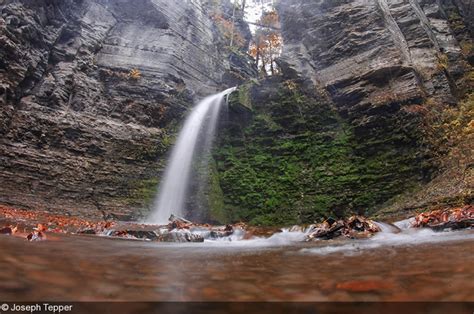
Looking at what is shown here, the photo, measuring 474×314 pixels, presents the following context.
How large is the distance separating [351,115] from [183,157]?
751cm

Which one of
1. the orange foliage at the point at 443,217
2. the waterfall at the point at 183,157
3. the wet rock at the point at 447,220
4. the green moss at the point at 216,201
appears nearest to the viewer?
the wet rock at the point at 447,220

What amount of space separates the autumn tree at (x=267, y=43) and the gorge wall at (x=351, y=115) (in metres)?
13.4

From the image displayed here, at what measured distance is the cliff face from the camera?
1149 centimetres

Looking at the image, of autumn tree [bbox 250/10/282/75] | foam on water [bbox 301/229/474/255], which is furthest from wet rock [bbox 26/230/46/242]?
autumn tree [bbox 250/10/282/75]

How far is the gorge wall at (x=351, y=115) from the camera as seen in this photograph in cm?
1093

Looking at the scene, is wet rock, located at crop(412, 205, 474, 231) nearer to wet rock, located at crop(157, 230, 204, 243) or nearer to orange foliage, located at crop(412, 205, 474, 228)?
orange foliage, located at crop(412, 205, 474, 228)

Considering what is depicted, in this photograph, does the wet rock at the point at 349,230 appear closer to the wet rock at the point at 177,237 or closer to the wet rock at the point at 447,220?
the wet rock at the point at 447,220

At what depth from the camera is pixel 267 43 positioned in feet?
104

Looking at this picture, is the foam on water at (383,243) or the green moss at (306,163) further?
the green moss at (306,163)

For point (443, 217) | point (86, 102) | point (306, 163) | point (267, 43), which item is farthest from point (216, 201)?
point (267, 43)

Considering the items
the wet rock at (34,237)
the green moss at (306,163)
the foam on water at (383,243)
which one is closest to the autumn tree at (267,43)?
the green moss at (306,163)

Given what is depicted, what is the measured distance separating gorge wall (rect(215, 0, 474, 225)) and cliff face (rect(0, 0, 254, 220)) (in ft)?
12.4

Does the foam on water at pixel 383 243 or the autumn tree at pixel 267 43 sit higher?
the autumn tree at pixel 267 43

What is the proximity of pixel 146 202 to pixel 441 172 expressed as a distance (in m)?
10.5
